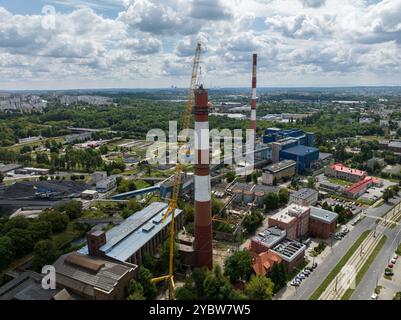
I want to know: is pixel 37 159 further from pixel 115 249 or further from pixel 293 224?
pixel 293 224

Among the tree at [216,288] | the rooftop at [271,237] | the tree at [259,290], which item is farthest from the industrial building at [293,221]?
the tree at [216,288]

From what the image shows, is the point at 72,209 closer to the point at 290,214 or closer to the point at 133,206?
the point at 133,206

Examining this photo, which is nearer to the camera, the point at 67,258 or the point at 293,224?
the point at 67,258

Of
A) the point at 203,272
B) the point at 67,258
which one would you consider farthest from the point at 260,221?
the point at 67,258

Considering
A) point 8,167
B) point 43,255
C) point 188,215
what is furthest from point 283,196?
point 8,167

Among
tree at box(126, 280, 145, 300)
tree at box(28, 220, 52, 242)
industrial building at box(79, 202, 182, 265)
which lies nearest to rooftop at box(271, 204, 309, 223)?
industrial building at box(79, 202, 182, 265)

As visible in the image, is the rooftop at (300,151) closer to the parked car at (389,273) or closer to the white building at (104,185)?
the parked car at (389,273)
